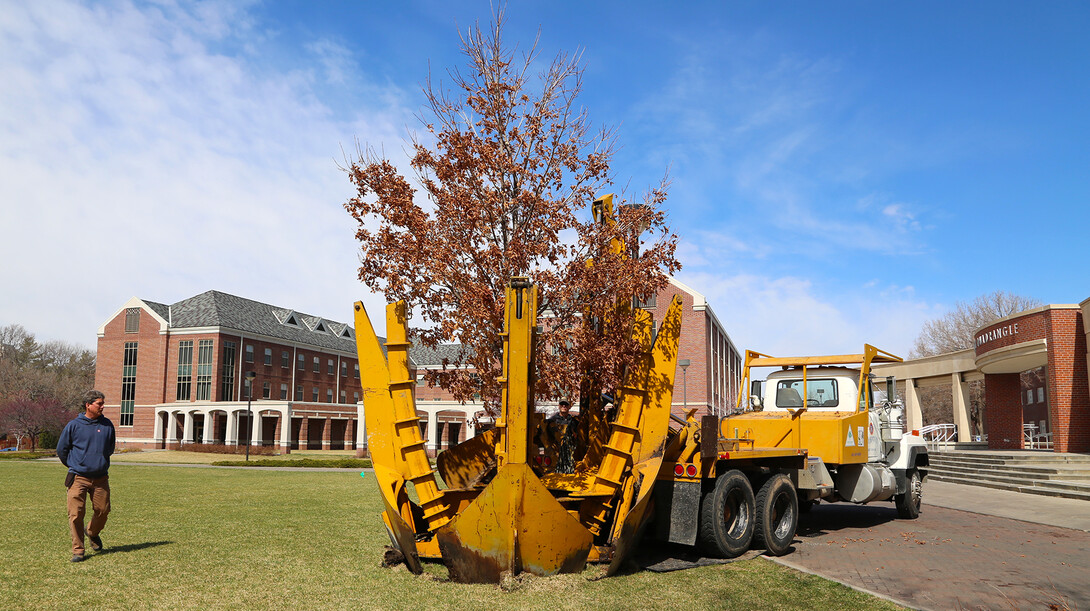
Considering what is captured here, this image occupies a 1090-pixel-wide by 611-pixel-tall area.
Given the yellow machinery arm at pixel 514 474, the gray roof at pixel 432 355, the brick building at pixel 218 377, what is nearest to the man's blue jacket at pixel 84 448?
the yellow machinery arm at pixel 514 474

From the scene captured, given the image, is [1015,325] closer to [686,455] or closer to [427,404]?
[686,455]

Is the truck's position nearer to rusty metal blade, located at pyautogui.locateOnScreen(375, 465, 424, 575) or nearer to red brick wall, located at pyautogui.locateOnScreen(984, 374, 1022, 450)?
rusty metal blade, located at pyautogui.locateOnScreen(375, 465, 424, 575)

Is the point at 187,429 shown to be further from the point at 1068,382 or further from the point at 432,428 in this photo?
the point at 1068,382

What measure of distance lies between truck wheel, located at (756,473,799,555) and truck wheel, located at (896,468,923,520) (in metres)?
4.06

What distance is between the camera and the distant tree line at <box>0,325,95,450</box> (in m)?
53.1

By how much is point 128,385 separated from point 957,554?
65098 mm

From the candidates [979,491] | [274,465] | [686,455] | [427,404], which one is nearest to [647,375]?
[686,455]

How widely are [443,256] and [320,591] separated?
3465mm

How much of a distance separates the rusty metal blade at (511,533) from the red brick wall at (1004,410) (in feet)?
93.9

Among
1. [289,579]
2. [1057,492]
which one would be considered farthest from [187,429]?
[289,579]

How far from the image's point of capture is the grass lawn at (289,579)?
632 cm

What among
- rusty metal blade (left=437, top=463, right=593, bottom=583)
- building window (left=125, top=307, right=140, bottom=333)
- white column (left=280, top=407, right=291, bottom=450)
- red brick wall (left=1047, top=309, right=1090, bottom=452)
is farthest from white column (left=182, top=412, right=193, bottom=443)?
rusty metal blade (left=437, top=463, right=593, bottom=583)

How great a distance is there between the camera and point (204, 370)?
5869cm

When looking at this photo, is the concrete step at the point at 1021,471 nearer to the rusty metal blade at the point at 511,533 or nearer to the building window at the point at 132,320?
the rusty metal blade at the point at 511,533
